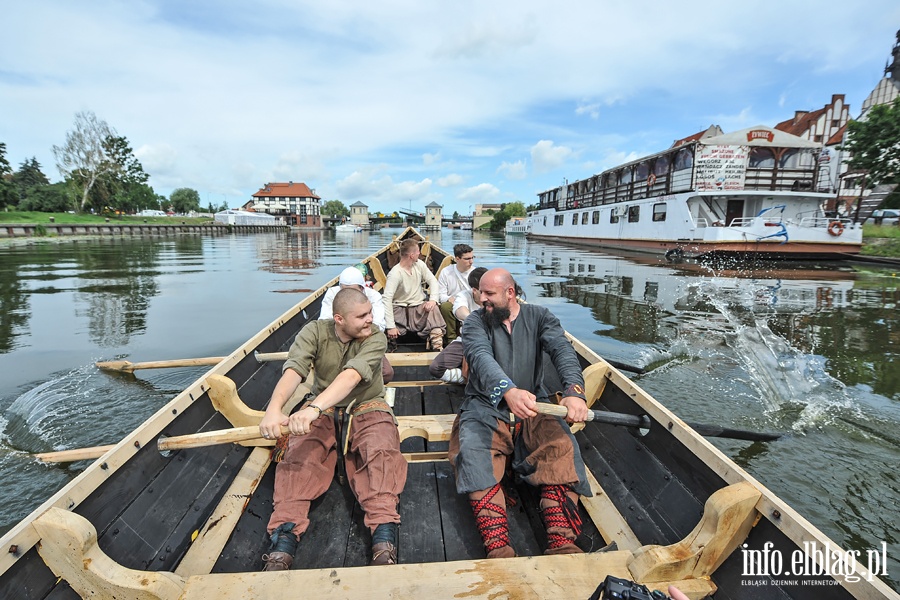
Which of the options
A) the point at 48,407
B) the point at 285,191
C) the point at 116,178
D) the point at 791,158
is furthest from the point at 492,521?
the point at 285,191

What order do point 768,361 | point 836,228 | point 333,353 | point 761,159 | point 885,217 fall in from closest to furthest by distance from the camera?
point 333,353
point 768,361
point 836,228
point 761,159
point 885,217

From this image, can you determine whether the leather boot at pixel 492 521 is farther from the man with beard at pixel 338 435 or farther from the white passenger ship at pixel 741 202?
the white passenger ship at pixel 741 202

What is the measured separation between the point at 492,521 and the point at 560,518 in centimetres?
40

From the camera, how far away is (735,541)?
206cm

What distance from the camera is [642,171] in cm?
2914

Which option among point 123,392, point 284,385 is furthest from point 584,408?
point 123,392

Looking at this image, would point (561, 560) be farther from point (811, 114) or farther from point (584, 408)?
point (811, 114)

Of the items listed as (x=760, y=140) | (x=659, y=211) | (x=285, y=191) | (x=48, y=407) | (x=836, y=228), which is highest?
(x=285, y=191)

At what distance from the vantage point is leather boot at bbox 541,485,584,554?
7.72ft

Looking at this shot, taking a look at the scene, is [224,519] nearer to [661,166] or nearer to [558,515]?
[558,515]

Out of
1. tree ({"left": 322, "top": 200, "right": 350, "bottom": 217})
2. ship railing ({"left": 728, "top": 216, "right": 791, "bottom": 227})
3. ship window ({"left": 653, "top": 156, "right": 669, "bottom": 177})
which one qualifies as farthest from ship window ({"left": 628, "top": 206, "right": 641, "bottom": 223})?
tree ({"left": 322, "top": 200, "right": 350, "bottom": 217})

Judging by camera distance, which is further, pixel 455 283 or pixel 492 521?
pixel 455 283

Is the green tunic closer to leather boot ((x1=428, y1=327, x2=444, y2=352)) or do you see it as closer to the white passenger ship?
leather boot ((x1=428, y1=327, x2=444, y2=352))

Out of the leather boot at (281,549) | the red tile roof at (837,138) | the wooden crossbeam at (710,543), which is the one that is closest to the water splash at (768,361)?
the wooden crossbeam at (710,543)
